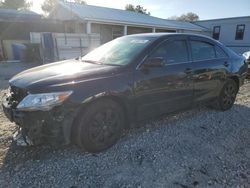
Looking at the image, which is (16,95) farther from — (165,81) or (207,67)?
(207,67)

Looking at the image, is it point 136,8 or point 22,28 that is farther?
point 136,8

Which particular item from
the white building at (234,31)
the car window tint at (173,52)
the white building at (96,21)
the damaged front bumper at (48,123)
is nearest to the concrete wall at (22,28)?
the white building at (96,21)

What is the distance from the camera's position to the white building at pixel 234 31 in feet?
74.3

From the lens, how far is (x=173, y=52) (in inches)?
149

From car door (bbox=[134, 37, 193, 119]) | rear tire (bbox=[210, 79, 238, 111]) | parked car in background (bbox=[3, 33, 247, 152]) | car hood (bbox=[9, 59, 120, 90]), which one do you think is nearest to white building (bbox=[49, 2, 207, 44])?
rear tire (bbox=[210, 79, 238, 111])

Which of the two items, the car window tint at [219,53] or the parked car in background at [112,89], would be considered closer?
the parked car in background at [112,89]

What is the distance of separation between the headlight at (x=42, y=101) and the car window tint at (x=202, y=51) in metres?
2.59

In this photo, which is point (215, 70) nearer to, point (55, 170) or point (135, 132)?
point (135, 132)

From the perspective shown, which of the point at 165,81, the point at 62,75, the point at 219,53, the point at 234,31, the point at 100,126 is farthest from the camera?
the point at 234,31

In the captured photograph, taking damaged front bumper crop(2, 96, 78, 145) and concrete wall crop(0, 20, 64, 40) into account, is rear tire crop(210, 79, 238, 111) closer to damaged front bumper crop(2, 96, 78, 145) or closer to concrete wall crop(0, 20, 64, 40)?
damaged front bumper crop(2, 96, 78, 145)

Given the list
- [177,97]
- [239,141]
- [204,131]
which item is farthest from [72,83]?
[239,141]

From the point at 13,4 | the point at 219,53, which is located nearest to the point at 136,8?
the point at 13,4

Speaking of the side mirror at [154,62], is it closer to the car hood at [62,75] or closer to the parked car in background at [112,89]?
the parked car in background at [112,89]

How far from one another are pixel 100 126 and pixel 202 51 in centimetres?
257
